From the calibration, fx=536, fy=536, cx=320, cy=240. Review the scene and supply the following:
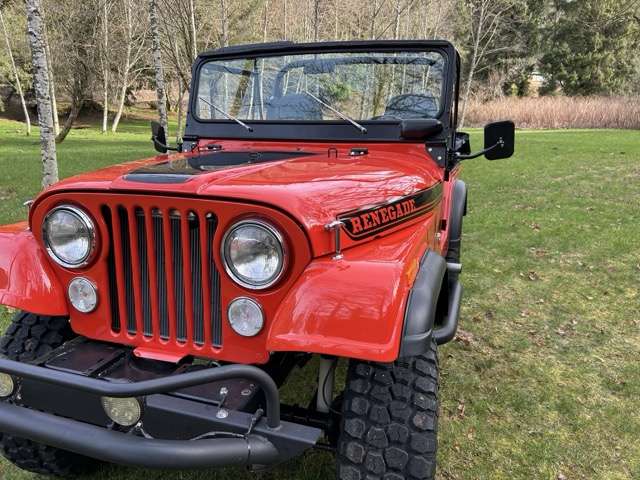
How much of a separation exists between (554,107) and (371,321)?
29672mm

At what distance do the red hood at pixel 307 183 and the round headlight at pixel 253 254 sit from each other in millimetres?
94

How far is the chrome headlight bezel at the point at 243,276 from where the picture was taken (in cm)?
175

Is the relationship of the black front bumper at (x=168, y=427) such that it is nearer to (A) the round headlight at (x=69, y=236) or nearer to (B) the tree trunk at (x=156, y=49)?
(A) the round headlight at (x=69, y=236)

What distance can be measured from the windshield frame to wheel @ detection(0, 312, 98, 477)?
149 centimetres

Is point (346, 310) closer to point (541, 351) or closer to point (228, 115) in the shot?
point (228, 115)

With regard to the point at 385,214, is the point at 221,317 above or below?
below

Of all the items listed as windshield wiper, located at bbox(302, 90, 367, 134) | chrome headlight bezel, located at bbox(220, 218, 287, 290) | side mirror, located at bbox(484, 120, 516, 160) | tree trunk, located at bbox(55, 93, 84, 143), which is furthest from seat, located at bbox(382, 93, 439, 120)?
tree trunk, located at bbox(55, 93, 84, 143)

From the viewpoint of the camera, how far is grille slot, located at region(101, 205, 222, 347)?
6.09 ft

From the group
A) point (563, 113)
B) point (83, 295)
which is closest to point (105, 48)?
point (563, 113)

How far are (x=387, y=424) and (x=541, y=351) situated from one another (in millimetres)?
2412

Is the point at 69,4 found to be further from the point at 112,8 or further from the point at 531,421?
the point at 531,421

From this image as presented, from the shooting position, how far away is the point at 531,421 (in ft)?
9.78

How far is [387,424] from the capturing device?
1.78 m

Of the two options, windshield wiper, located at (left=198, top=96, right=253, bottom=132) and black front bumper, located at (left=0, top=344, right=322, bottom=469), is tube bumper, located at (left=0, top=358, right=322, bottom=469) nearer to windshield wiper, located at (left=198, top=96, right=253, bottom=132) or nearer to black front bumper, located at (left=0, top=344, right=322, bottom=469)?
black front bumper, located at (left=0, top=344, right=322, bottom=469)
